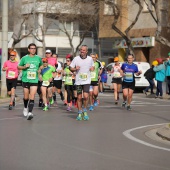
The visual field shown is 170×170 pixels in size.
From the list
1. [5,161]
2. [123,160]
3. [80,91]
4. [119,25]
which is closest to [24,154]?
[5,161]

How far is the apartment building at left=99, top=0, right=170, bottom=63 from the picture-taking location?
147 feet

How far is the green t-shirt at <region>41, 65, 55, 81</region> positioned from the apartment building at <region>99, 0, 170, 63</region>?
958 inches

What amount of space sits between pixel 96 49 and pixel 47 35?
513cm

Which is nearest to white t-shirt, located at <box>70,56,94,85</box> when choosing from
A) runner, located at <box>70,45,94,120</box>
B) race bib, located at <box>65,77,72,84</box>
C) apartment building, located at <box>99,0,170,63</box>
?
runner, located at <box>70,45,94,120</box>

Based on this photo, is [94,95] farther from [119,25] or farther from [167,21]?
[119,25]

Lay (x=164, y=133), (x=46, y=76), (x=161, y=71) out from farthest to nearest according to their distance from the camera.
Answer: (x=161, y=71) < (x=46, y=76) < (x=164, y=133)

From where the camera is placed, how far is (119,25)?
48.3 meters

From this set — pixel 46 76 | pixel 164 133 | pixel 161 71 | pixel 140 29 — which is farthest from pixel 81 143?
pixel 140 29

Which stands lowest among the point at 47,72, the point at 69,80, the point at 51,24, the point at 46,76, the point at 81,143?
the point at 81,143

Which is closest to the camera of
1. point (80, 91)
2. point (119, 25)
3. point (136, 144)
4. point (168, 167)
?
point (168, 167)

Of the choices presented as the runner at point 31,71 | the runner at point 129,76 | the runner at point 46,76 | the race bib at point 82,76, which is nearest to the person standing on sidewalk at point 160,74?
the runner at point 129,76

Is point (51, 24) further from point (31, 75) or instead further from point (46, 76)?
point (31, 75)

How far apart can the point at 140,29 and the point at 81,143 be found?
3572cm

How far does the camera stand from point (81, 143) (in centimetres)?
1166
